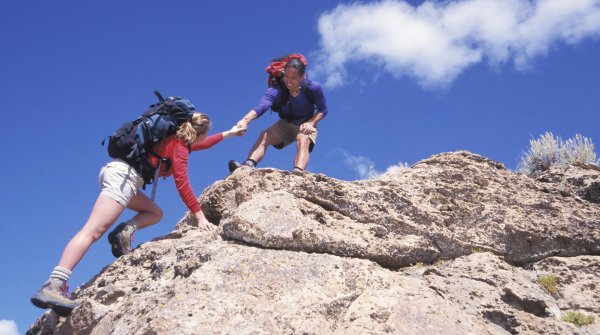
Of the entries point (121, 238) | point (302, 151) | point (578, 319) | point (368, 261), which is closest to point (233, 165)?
point (302, 151)

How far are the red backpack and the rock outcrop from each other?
1974 millimetres

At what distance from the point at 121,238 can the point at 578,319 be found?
4.47m

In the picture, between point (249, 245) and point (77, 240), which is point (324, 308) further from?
point (77, 240)

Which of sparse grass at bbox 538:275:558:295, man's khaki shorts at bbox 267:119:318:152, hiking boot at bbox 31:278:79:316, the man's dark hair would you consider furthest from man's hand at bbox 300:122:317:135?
hiking boot at bbox 31:278:79:316

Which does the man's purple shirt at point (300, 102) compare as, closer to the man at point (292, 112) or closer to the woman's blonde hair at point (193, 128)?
the man at point (292, 112)

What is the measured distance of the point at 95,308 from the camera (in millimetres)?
5352

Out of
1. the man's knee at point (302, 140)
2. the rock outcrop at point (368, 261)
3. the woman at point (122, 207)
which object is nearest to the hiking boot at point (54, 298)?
the woman at point (122, 207)

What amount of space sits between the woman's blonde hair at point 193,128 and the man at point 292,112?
1466mm

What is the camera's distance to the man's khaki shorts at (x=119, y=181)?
6.03 metres

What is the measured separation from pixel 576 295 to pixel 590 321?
44 centimetres

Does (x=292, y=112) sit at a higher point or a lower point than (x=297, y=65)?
lower

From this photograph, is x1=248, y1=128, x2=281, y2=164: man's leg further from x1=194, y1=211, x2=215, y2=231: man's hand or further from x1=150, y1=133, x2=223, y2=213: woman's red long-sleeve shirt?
x1=194, y1=211, x2=215, y2=231: man's hand

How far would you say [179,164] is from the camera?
6262 millimetres

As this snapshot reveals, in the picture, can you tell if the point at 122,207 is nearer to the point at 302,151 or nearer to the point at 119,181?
the point at 119,181
